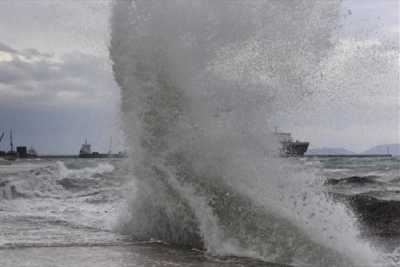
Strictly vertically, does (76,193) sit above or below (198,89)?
below

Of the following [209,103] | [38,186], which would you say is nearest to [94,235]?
[209,103]

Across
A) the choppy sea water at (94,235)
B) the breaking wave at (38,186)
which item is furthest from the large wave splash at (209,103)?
the breaking wave at (38,186)

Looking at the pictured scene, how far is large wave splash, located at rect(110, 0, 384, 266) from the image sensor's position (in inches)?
311

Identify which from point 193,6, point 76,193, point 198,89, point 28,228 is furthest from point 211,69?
point 76,193

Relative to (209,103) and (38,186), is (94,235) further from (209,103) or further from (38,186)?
(38,186)

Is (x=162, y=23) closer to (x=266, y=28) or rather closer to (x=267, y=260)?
(x=266, y=28)

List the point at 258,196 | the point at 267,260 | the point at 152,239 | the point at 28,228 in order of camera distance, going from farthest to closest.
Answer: the point at 28,228 < the point at 152,239 < the point at 258,196 < the point at 267,260

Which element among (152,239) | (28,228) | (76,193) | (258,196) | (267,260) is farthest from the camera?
(76,193)

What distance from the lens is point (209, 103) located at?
8.28m

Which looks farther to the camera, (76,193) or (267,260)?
(76,193)

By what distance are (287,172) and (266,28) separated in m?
2.29

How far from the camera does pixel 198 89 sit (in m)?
8.35

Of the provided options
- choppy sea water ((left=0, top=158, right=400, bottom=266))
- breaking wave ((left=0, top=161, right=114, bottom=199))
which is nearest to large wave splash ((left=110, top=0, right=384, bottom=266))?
choppy sea water ((left=0, top=158, right=400, bottom=266))

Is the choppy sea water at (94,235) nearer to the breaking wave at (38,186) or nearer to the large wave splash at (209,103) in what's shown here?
the large wave splash at (209,103)
